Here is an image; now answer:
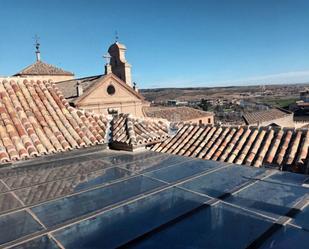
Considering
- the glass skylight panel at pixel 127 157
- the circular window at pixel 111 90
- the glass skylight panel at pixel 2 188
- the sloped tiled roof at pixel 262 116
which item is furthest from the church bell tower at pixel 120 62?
the glass skylight panel at pixel 2 188

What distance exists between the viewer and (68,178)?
4008mm

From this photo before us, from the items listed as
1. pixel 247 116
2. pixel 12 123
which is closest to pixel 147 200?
pixel 12 123

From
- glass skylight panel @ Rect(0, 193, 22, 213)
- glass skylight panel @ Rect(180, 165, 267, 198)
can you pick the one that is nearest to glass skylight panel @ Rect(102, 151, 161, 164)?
glass skylight panel @ Rect(180, 165, 267, 198)

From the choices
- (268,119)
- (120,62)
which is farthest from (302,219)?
(268,119)

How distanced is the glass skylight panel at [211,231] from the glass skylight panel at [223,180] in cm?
53

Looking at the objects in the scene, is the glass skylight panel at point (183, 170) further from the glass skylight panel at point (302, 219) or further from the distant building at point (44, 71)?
the distant building at point (44, 71)

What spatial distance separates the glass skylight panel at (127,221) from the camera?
7.29 feet

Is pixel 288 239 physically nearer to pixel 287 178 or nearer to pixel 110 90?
pixel 287 178

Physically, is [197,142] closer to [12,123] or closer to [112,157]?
[112,157]

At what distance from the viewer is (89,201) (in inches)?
120

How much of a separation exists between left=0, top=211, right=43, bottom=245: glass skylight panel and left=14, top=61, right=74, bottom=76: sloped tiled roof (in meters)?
23.9

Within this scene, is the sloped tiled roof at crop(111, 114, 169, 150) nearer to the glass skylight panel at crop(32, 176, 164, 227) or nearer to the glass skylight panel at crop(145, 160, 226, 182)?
the glass skylight panel at crop(145, 160, 226, 182)

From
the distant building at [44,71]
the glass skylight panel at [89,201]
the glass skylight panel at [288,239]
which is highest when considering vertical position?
the distant building at [44,71]

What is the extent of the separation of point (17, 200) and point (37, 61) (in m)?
26.4
